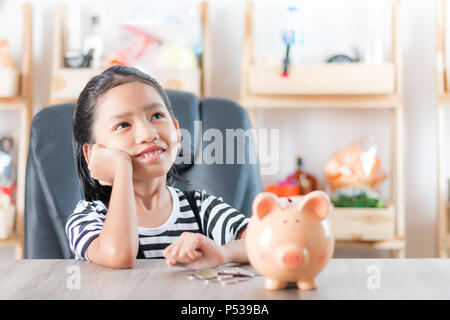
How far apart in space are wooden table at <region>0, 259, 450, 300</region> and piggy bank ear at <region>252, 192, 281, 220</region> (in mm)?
87

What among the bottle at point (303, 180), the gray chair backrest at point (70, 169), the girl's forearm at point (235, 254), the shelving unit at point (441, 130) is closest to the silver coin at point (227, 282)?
the girl's forearm at point (235, 254)

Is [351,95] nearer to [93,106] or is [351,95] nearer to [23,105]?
[23,105]

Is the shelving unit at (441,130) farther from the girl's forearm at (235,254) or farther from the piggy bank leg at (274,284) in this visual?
the piggy bank leg at (274,284)

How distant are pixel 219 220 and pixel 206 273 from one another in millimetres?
348

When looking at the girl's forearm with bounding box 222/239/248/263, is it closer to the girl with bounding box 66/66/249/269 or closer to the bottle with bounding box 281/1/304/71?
the girl with bounding box 66/66/249/269

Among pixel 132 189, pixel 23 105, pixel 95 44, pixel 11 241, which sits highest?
pixel 95 44

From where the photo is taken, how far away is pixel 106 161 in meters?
0.90

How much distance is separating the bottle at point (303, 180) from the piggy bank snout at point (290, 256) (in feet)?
5.75

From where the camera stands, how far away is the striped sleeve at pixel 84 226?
2.93ft

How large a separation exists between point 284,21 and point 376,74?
1.45 ft

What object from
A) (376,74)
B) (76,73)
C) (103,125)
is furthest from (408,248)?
(103,125)

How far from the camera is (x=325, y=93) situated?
7.45 feet

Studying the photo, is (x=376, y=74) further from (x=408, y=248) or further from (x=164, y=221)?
(x=164, y=221)

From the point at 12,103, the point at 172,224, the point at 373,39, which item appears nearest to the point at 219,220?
the point at 172,224
